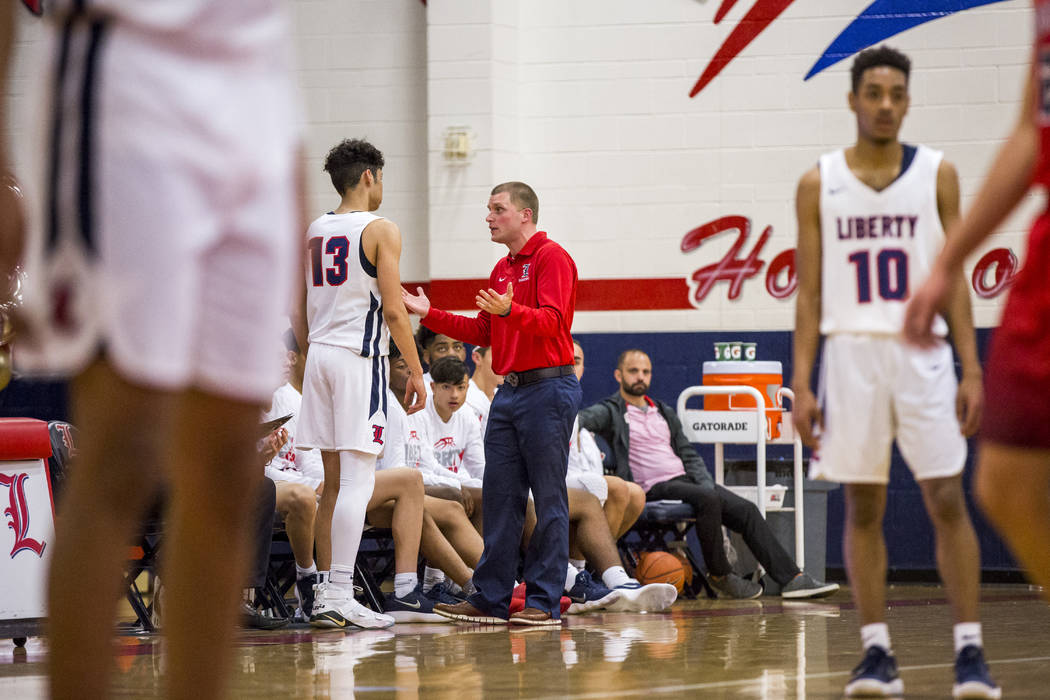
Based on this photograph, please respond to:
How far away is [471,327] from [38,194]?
5.04 metres

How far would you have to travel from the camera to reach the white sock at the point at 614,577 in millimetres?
7484

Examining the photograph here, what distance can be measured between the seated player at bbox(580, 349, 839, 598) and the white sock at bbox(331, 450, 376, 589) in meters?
2.60

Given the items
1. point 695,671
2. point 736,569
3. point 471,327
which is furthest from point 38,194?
point 736,569

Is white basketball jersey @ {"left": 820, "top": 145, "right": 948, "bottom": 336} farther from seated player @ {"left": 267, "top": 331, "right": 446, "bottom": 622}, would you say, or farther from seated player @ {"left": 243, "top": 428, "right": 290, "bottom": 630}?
seated player @ {"left": 267, "top": 331, "right": 446, "bottom": 622}

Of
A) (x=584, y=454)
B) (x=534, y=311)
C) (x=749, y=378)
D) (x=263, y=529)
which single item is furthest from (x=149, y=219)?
(x=749, y=378)

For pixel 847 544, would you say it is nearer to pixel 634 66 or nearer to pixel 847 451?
pixel 847 451

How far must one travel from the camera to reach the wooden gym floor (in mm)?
4145

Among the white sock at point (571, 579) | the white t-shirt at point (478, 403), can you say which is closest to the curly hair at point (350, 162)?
the white t-shirt at point (478, 403)

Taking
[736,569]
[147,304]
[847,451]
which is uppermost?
[147,304]

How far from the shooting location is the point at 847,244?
3896 mm

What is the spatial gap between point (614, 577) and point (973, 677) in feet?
13.1

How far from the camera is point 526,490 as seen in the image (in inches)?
250

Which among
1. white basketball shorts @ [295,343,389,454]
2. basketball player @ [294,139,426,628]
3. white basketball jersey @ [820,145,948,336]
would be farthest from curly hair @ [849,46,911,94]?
white basketball shorts @ [295,343,389,454]

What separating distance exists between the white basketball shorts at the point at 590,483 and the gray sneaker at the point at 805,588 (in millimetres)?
1318
